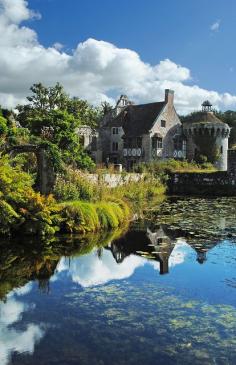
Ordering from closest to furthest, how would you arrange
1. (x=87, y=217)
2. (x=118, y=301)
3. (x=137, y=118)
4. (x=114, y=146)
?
(x=118, y=301)
(x=87, y=217)
(x=137, y=118)
(x=114, y=146)

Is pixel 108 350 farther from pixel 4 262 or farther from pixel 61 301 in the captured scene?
pixel 4 262

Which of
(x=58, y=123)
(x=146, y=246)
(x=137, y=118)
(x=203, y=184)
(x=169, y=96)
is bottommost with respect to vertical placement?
(x=146, y=246)

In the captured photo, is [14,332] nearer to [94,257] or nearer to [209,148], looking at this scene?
[94,257]

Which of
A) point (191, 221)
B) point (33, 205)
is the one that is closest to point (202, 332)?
point (33, 205)

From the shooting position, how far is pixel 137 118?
2147 inches

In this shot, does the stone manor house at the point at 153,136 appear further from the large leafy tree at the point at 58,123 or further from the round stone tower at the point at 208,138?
the large leafy tree at the point at 58,123

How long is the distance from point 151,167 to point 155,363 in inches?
1339

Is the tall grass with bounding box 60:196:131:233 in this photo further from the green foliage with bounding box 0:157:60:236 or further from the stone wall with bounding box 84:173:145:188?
the stone wall with bounding box 84:173:145:188

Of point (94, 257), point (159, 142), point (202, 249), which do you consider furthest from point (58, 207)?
point (159, 142)

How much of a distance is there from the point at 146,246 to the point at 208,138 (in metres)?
38.9

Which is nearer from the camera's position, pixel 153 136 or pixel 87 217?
pixel 87 217

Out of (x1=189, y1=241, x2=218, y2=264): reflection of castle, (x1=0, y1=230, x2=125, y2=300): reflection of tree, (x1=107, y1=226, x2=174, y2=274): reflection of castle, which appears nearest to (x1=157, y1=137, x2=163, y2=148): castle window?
(x1=107, y1=226, x2=174, y2=274): reflection of castle

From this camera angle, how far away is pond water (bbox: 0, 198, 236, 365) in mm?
7430

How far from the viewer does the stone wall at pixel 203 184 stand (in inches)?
1617
